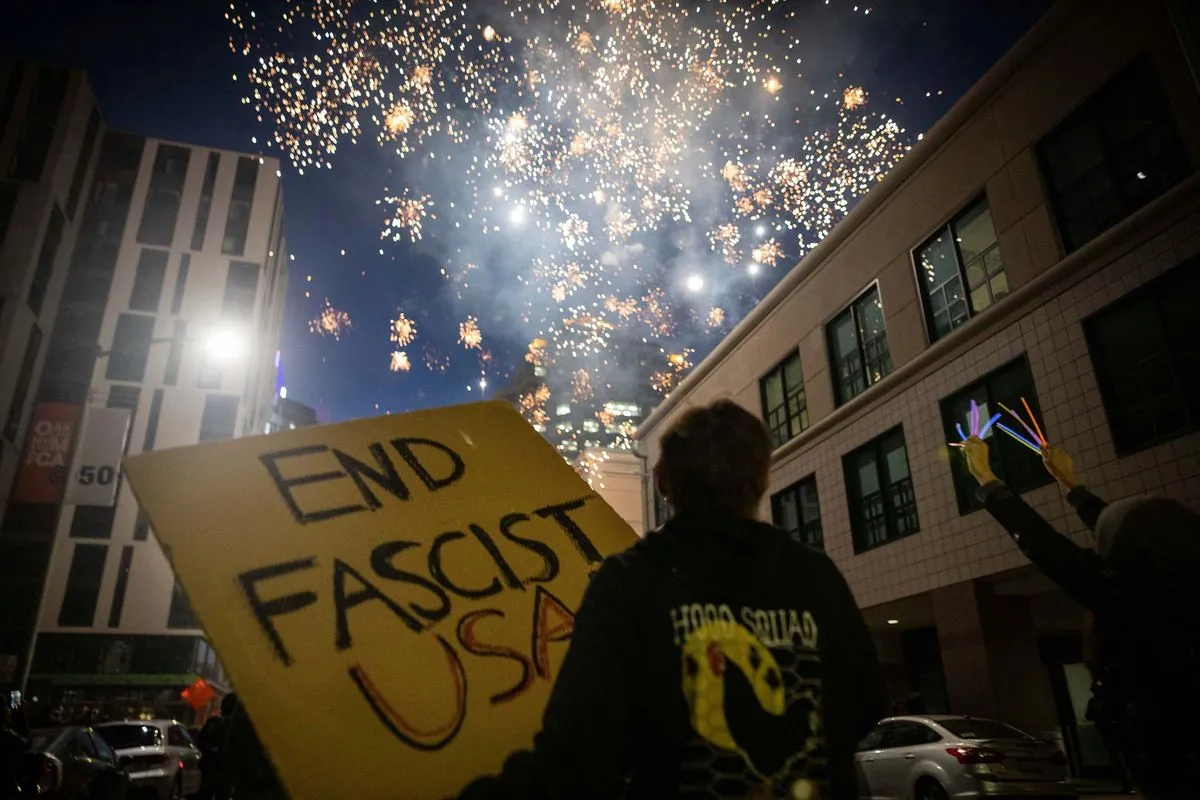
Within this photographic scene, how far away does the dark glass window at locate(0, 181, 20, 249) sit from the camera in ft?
97.2

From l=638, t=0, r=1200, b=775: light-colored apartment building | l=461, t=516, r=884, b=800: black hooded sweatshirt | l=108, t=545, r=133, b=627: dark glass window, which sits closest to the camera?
l=461, t=516, r=884, b=800: black hooded sweatshirt

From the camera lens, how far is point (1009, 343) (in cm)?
1234

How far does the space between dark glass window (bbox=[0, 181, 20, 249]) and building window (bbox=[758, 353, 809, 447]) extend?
31.9 meters

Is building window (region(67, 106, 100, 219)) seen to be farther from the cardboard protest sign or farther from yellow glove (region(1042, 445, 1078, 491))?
yellow glove (region(1042, 445, 1078, 491))

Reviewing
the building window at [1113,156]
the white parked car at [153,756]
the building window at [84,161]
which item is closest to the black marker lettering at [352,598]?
the white parked car at [153,756]

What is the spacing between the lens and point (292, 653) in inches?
67.1

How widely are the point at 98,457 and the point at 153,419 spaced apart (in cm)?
2629

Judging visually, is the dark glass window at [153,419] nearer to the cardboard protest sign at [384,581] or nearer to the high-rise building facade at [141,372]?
the high-rise building facade at [141,372]

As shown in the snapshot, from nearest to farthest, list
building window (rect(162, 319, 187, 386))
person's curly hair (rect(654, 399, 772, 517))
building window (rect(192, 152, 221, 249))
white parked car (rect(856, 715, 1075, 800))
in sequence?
person's curly hair (rect(654, 399, 772, 517)) < white parked car (rect(856, 715, 1075, 800)) < building window (rect(162, 319, 187, 386)) < building window (rect(192, 152, 221, 249))

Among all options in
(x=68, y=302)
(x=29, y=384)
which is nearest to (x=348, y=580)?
(x=29, y=384)

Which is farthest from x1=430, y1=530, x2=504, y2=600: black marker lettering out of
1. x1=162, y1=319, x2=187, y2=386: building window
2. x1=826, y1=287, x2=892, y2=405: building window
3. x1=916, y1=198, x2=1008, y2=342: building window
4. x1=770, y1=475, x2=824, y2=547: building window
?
x1=162, y1=319, x2=187, y2=386: building window

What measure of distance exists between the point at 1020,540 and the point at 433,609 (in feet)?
7.94

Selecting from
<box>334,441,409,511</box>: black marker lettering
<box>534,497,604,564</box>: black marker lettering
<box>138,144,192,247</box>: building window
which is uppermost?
<box>138,144,192,247</box>: building window

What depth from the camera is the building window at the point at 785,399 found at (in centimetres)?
1853
